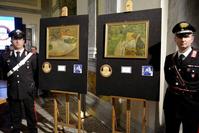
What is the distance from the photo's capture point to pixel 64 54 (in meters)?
2.96

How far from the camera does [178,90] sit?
2.20 m

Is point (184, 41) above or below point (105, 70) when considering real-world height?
above

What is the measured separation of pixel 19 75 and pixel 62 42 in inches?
24.8

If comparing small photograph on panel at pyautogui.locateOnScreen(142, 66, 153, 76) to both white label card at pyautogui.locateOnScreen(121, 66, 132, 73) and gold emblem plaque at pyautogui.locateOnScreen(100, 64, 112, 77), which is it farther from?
gold emblem plaque at pyautogui.locateOnScreen(100, 64, 112, 77)

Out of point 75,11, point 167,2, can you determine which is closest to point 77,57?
point 167,2

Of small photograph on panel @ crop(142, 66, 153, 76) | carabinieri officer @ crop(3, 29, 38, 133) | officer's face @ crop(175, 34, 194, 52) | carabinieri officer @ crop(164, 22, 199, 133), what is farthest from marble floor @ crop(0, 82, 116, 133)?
officer's face @ crop(175, 34, 194, 52)

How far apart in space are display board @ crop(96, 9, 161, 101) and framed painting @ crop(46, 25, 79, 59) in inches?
12.0

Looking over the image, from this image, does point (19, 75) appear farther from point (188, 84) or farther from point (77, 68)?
point (188, 84)

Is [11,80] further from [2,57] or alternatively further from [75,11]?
[75,11]

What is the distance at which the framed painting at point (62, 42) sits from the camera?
288 centimetres

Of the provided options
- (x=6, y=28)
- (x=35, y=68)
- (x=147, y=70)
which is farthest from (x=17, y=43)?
(x=6, y=28)

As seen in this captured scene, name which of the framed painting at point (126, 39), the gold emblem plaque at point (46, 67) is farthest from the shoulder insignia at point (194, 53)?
the gold emblem plaque at point (46, 67)

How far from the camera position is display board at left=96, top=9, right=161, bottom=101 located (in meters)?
2.43

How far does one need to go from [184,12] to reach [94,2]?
6.43 ft
